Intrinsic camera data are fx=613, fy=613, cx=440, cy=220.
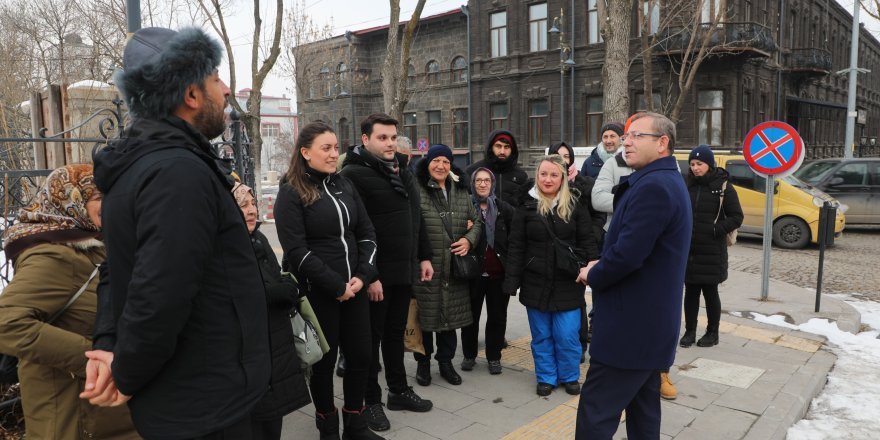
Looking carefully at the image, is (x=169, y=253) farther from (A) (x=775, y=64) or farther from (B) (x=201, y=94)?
(A) (x=775, y=64)

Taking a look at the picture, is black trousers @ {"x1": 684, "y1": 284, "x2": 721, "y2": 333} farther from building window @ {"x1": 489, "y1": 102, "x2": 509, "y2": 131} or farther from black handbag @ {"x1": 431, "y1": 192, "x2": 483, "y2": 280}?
building window @ {"x1": 489, "y1": 102, "x2": 509, "y2": 131}

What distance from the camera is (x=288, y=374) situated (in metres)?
2.93

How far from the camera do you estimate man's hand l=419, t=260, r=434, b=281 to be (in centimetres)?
453

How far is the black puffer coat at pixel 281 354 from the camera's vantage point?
2795mm

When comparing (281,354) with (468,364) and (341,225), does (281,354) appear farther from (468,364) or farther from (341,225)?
(468,364)

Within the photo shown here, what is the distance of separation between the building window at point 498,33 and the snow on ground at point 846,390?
2410 cm

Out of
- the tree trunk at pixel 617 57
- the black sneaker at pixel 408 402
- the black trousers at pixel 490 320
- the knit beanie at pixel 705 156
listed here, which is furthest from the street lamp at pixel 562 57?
the black sneaker at pixel 408 402

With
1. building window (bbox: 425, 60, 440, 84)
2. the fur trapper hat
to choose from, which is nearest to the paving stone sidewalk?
the fur trapper hat

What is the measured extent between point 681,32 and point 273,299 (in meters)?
21.8

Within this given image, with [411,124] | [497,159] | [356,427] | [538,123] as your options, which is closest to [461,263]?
[497,159]

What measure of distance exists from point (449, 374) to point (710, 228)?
2846 millimetres

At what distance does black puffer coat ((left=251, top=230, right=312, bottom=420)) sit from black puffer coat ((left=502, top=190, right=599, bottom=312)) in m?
2.15

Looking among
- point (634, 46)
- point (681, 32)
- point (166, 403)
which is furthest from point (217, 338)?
point (634, 46)

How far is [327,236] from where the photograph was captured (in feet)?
11.8
